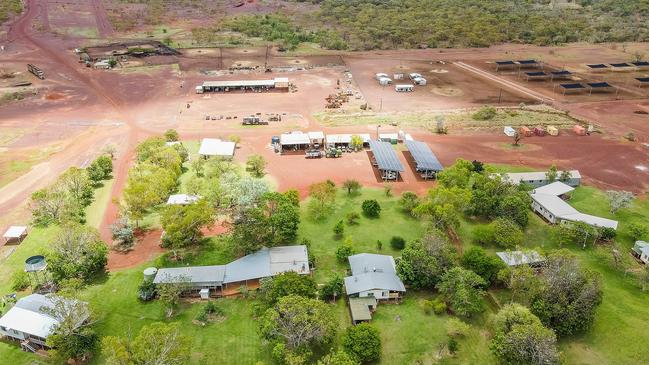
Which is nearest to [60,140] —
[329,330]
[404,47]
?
[329,330]

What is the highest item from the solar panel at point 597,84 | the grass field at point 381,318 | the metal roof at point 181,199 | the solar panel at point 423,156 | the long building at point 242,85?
the long building at point 242,85

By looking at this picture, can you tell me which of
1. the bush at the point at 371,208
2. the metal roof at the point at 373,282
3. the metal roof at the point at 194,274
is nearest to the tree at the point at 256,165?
the bush at the point at 371,208

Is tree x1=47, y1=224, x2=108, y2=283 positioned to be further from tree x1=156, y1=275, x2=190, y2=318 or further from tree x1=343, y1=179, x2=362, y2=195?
tree x1=343, y1=179, x2=362, y2=195

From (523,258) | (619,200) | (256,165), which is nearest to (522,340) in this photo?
(523,258)

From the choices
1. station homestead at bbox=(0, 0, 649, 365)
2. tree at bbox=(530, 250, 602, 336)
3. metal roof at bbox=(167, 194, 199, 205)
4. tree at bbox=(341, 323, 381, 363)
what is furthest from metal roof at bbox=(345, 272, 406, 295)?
metal roof at bbox=(167, 194, 199, 205)

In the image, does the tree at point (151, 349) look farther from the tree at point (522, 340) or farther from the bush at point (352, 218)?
the bush at point (352, 218)

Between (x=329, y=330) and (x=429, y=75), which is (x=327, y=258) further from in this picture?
(x=429, y=75)

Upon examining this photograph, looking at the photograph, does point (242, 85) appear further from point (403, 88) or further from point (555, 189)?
point (555, 189)
